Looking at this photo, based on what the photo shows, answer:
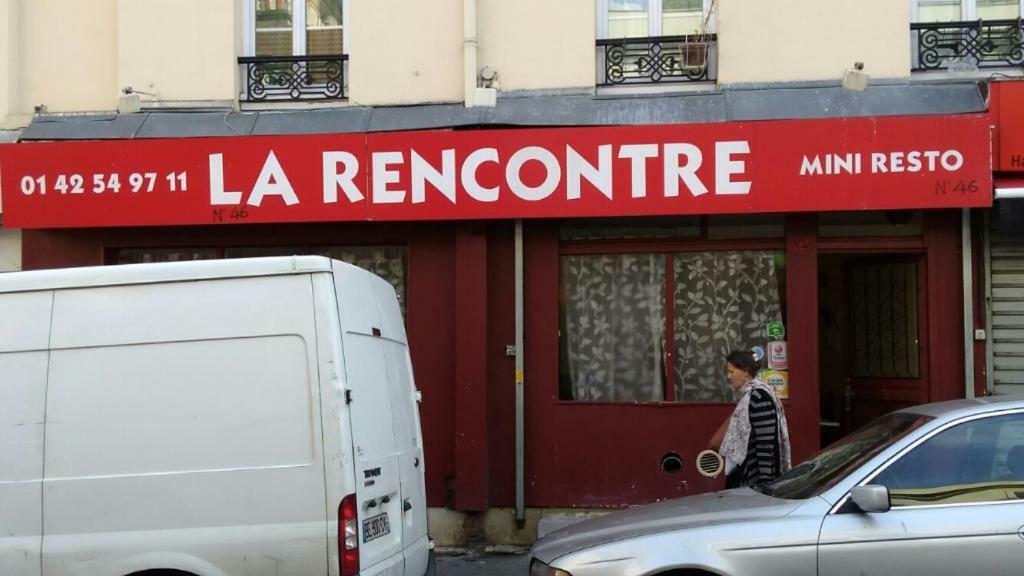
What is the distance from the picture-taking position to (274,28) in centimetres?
995

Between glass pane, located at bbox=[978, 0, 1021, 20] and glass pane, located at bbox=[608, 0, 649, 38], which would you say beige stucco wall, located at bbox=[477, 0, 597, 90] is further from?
glass pane, located at bbox=[978, 0, 1021, 20]

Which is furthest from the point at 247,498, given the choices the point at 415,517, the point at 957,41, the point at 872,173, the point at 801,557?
the point at 957,41

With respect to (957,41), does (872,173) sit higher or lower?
lower

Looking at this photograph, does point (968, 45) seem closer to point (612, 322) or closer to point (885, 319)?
point (885, 319)

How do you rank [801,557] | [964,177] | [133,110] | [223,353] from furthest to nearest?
[133,110] < [964,177] < [223,353] < [801,557]

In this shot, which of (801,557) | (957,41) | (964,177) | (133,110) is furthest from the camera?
(133,110)

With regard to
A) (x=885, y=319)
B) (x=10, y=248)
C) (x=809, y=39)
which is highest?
(x=809, y=39)

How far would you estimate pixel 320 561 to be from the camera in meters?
4.92

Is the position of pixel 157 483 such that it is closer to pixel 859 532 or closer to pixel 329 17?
pixel 859 532

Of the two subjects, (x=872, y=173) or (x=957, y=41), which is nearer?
(x=872, y=173)

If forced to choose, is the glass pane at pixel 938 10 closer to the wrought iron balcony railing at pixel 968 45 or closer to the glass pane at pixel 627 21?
the wrought iron balcony railing at pixel 968 45

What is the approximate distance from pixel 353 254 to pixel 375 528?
4838 mm

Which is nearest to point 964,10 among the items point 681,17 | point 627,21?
point 681,17

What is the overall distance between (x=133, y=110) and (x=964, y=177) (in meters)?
7.68
